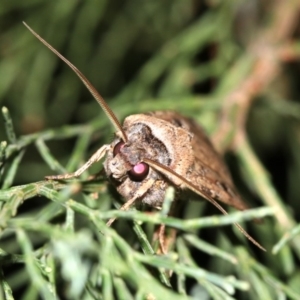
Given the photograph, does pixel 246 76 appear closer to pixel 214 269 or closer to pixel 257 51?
pixel 257 51

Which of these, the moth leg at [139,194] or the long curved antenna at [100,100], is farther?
the moth leg at [139,194]

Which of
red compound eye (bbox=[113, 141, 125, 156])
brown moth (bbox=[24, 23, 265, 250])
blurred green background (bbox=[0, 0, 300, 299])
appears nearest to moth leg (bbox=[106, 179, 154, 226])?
brown moth (bbox=[24, 23, 265, 250])

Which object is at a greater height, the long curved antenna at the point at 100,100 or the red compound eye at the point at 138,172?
the long curved antenna at the point at 100,100

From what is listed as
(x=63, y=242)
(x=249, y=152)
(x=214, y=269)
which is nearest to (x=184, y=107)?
(x=249, y=152)

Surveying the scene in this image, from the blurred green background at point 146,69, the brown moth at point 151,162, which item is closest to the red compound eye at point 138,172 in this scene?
the brown moth at point 151,162

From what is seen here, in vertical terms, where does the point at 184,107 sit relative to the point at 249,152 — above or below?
above

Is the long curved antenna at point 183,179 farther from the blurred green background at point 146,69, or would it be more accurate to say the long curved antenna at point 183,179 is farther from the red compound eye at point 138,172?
the blurred green background at point 146,69

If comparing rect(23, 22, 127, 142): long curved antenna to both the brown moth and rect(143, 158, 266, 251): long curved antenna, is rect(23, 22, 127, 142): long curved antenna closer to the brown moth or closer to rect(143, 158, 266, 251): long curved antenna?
the brown moth
